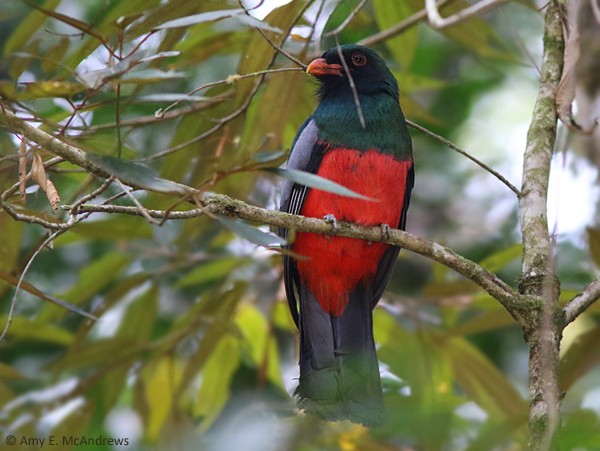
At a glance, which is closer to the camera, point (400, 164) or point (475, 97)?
point (400, 164)

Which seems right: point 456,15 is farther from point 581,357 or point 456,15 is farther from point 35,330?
point 35,330

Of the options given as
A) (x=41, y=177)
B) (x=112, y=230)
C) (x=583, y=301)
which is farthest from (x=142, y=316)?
(x=583, y=301)

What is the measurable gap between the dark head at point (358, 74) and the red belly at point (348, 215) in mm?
470

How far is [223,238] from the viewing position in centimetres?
527

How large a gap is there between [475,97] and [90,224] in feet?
12.3

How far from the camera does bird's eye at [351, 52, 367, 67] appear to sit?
4.46 m

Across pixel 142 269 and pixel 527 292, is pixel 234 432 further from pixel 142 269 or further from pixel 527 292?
pixel 142 269

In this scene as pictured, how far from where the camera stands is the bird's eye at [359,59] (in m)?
4.46

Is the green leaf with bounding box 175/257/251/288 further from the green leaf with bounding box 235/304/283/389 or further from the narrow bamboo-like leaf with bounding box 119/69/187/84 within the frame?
the narrow bamboo-like leaf with bounding box 119/69/187/84

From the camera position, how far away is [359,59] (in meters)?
4.48

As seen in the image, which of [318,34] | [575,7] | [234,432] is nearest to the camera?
[234,432]

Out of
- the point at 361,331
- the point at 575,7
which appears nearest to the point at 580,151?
the point at 361,331

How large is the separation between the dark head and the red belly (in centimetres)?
47

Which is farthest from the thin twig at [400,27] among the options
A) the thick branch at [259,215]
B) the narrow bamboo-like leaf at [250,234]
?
the narrow bamboo-like leaf at [250,234]
